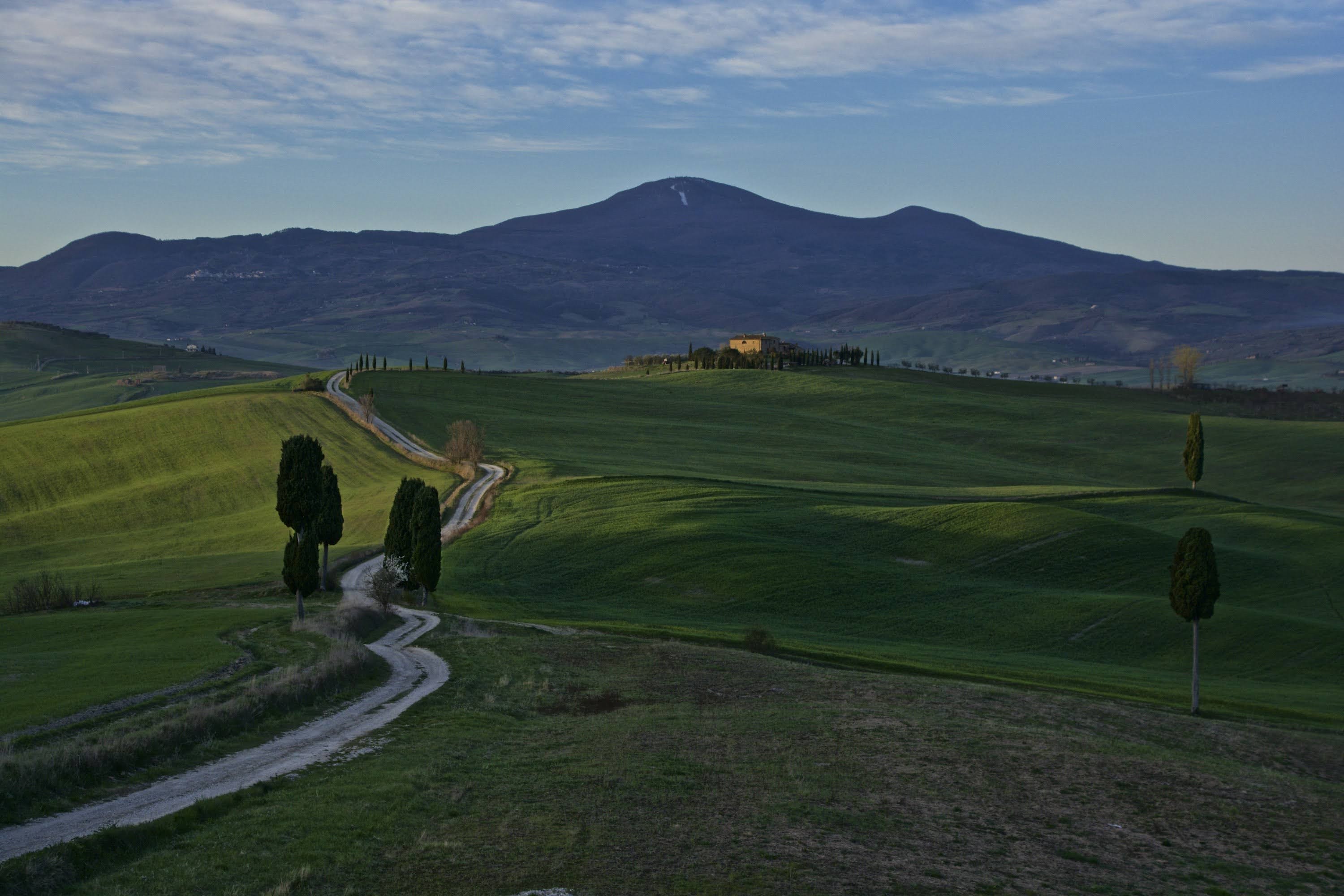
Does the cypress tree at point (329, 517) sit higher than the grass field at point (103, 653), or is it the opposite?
the cypress tree at point (329, 517)

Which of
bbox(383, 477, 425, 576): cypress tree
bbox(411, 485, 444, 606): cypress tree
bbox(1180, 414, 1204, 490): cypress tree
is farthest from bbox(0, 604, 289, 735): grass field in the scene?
bbox(1180, 414, 1204, 490): cypress tree

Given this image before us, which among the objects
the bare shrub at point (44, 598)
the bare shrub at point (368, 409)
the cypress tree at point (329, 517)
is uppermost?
the bare shrub at point (368, 409)

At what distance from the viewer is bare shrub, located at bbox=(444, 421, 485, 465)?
339ft

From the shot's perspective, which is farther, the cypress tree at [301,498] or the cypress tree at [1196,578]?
the cypress tree at [301,498]

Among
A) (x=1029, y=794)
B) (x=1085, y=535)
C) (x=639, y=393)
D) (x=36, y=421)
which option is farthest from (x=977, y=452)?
(x=1029, y=794)

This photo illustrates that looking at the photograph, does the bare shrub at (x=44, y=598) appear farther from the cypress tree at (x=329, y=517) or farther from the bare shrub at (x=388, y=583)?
the bare shrub at (x=388, y=583)

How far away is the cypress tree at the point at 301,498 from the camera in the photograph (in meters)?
55.2

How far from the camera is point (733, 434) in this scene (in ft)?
431

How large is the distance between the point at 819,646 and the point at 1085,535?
31378mm

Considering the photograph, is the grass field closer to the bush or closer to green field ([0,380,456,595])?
green field ([0,380,456,595])

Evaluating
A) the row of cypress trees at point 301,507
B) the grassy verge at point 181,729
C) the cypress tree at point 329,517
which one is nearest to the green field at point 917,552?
the cypress tree at point 329,517

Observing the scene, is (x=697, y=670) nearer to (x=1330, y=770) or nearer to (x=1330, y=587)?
(x=1330, y=770)

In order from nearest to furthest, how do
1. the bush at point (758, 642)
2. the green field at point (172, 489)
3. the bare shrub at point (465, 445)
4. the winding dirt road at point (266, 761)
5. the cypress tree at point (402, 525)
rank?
the winding dirt road at point (266, 761), the bush at point (758, 642), the cypress tree at point (402, 525), the green field at point (172, 489), the bare shrub at point (465, 445)

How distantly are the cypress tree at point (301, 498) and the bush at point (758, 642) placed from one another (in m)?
19.8
